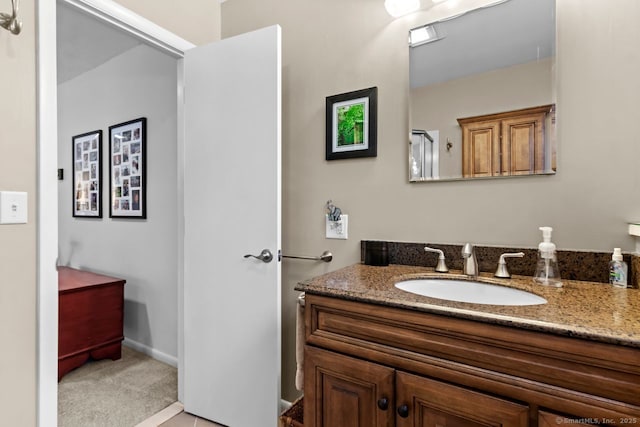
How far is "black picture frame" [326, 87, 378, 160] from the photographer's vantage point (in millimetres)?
1599

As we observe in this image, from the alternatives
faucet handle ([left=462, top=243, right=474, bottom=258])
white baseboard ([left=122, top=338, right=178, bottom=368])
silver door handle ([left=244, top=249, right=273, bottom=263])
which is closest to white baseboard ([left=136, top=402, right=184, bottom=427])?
white baseboard ([left=122, top=338, right=178, bottom=368])

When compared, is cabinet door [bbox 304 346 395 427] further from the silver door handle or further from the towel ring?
the towel ring

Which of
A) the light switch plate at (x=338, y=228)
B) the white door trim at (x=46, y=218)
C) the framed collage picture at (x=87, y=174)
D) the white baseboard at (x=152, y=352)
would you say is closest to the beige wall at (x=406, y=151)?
the light switch plate at (x=338, y=228)

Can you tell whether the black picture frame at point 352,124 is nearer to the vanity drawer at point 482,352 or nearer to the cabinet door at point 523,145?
the cabinet door at point 523,145

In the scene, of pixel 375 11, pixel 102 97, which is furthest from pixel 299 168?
pixel 102 97

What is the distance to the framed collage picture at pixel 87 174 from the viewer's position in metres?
2.99

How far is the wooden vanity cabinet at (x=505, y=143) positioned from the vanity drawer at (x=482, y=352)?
0.75 m

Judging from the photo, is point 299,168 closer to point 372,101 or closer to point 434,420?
point 372,101

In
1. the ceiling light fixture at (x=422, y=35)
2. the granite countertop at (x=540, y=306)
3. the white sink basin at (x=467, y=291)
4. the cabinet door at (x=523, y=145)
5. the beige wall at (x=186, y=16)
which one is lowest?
the white sink basin at (x=467, y=291)

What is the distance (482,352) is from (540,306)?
0.69ft

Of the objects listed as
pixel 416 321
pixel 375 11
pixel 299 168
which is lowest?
pixel 416 321

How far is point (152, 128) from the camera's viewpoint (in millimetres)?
2580

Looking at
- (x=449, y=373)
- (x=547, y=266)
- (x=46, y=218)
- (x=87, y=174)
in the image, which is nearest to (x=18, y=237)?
(x=46, y=218)

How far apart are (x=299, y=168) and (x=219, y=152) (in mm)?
447
